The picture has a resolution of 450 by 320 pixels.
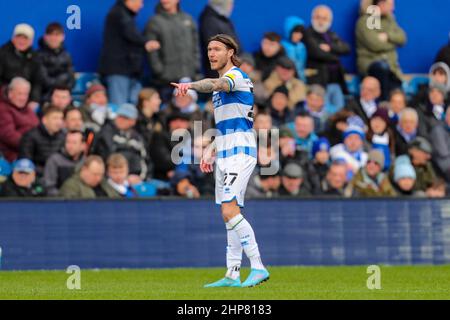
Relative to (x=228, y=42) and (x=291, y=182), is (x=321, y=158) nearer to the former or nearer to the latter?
(x=291, y=182)

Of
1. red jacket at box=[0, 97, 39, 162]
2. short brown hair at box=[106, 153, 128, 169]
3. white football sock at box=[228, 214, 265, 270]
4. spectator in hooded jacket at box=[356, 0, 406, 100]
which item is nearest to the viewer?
white football sock at box=[228, 214, 265, 270]

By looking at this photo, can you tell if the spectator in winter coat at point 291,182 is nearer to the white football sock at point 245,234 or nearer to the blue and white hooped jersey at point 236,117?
the blue and white hooped jersey at point 236,117

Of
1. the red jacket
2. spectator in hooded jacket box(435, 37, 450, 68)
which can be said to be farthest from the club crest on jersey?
spectator in hooded jacket box(435, 37, 450, 68)

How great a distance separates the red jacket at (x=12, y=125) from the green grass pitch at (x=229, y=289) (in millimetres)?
2410

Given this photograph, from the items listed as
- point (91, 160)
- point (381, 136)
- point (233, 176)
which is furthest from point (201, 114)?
point (233, 176)

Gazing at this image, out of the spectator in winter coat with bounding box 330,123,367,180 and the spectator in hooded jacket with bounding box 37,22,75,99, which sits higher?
the spectator in hooded jacket with bounding box 37,22,75,99

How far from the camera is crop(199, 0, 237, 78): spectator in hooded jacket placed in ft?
73.1

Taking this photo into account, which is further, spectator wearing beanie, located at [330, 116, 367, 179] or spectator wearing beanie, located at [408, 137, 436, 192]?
spectator wearing beanie, located at [330, 116, 367, 179]

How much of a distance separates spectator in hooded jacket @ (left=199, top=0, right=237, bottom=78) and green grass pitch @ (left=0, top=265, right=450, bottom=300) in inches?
184

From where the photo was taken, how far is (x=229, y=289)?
1404cm

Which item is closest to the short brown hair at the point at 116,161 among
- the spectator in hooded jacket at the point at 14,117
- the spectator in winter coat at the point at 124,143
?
the spectator in winter coat at the point at 124,143

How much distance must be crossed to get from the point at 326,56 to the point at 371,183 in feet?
10.6

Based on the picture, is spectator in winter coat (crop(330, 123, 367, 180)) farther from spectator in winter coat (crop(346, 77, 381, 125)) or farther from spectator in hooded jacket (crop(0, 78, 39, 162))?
spectator in hooded jacket (crop(0, 78, 39, 162))
